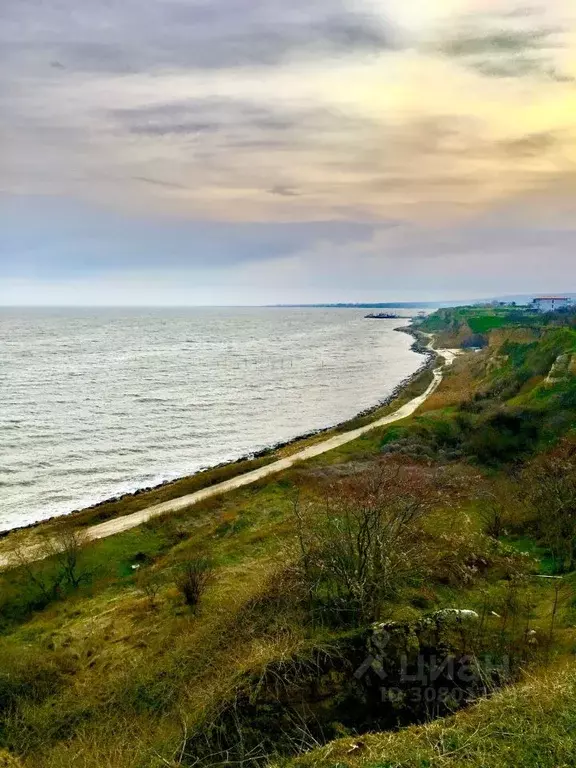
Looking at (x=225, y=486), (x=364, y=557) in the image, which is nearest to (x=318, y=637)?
(x=364, y=557)

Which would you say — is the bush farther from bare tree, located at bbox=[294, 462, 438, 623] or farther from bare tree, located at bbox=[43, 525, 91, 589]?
bare tree, located at bbox=[43, 525, 91, 589]

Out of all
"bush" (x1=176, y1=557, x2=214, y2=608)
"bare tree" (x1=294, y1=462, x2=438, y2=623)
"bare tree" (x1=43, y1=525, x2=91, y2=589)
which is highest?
"bare tree" (x1=294, y1=462, x2=438, y2=623)

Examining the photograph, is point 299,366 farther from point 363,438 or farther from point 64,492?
point 64,492

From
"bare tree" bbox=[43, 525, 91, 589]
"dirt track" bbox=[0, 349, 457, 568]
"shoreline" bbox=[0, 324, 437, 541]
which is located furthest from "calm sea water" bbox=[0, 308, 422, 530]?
"bare tree" bbox=[43, 525, 91, 589]

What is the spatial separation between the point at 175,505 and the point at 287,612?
25.2 meters

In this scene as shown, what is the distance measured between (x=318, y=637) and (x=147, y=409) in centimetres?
6221

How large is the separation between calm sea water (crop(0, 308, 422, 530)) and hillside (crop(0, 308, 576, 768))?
13.1 m

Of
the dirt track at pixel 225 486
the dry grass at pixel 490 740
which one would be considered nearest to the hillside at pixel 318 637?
the dry grass at pixel 490 740

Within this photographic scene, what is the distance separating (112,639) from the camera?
2119 centimetres

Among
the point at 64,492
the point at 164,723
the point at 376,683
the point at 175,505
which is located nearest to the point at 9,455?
the point at 64,492

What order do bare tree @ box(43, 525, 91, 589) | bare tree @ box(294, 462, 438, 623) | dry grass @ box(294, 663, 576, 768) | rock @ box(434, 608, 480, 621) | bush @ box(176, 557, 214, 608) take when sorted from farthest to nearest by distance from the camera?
bare tree @ box(43, 525, 91, 589)
bush @ box(176, 557, 214, 608)
bare tree @ box(294, 462, 438, 623)
rock @ box(434, 608, 480, 621)
dry grass @ box(294, 663, 576, 768)

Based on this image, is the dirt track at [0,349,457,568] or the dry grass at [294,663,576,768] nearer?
the dry grass at [294,663,576,768]

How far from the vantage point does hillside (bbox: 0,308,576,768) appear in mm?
10500

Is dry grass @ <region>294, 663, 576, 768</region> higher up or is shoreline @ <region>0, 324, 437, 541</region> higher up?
dry grass @ <region>294, 663, 576, 768</region>
